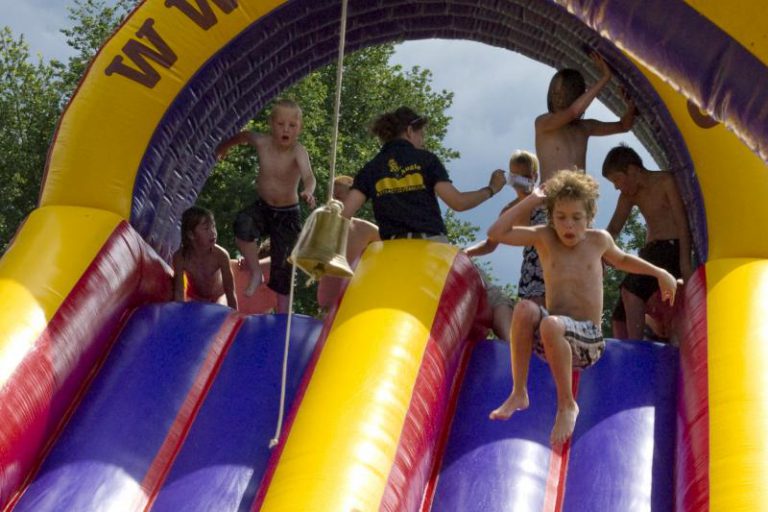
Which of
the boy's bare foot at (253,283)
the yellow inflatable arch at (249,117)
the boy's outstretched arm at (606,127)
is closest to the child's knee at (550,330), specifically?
the yellow inflatable arch at (249,117)

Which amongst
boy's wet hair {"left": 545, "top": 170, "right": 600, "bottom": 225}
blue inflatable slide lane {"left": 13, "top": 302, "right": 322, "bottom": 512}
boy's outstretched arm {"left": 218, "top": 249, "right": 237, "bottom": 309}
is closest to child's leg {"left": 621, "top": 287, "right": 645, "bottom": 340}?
boy's wet hair {"left": 545, "top": 170, "right": 600, "bottom": 225}

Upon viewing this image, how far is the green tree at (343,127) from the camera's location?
15.6 m

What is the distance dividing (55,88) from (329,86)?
4.08 meters

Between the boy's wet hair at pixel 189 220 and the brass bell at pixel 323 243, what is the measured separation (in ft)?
4.63

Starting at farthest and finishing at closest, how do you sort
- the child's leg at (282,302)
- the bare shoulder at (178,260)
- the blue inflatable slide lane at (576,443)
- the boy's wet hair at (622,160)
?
the child's leg at (282,302), the bare shoulder at (178,260), the boy's wet hair at (622,160), the blue inflatable slide lane at (576,443)

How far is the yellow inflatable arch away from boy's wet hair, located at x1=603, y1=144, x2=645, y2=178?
152mm

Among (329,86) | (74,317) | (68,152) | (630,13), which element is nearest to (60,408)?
(74,317)

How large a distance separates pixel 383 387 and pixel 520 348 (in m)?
0.46

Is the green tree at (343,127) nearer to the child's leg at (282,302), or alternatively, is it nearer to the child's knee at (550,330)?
the child's leg at (282,302)

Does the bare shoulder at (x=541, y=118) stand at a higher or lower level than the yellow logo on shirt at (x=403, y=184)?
higher

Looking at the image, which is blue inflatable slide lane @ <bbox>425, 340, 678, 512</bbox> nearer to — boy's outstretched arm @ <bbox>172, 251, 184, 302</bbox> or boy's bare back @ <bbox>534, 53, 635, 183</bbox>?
boy's bare back @ <bbox>534, 53, 635, 183</bbox>

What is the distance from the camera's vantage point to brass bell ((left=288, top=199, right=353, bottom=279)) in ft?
13.2

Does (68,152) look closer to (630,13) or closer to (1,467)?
(1,467)

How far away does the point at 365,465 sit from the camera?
3.59 m
